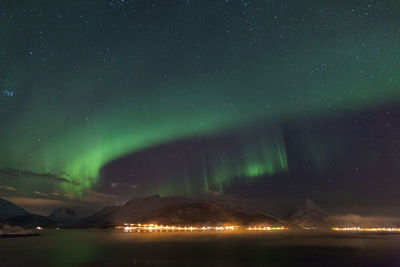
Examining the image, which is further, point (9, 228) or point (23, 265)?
point (9, 228)

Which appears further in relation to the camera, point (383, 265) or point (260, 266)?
point (383, 265)

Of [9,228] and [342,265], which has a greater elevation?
[9,228]

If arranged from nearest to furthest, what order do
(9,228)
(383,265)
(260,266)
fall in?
(260,266) < (383,265) < (9,228)

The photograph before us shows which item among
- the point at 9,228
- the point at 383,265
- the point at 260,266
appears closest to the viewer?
the point at 260,266

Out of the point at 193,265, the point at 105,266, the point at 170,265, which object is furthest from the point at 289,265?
the point at 105,266

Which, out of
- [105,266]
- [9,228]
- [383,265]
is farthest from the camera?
[9,228]

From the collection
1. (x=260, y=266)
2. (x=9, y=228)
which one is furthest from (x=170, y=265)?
(x=9, y=228)

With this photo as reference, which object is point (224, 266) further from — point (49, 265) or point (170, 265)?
point (49, 265)

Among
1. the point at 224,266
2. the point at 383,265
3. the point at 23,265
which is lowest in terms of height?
the point at 383,265

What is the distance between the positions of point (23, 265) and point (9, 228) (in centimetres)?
16961

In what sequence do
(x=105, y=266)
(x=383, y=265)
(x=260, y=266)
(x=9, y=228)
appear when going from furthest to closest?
(x=9, y=228), (x=383, y=265), (x=260, y=266), (x=105, y=266)

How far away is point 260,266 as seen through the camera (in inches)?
2165

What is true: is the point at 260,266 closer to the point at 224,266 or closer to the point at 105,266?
the point at 224,266

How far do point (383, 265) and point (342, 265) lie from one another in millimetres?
7321
